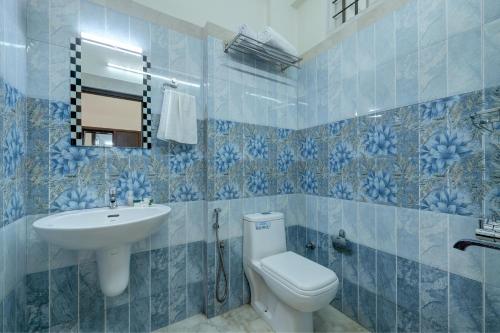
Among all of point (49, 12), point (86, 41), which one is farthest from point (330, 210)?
point (49, 12)

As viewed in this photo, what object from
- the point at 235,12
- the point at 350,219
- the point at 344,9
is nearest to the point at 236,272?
the point at 350,219

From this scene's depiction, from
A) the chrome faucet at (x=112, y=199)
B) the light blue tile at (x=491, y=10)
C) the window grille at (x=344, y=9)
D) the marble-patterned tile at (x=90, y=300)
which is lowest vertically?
the marble-patterned tile at (x=90, y=300)

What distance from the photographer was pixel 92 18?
1.33 metres

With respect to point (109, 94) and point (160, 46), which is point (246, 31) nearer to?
point (160, 46)

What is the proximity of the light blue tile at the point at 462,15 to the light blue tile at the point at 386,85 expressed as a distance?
0.30m

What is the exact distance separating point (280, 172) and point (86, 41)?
1.62m

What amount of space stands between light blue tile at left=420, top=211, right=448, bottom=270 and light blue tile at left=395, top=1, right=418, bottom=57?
3.14 feet

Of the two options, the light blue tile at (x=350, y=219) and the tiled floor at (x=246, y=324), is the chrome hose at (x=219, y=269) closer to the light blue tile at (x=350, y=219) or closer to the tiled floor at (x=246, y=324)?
the tiled floor at (x=246, y=324)

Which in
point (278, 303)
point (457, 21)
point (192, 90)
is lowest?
point (278, 303)

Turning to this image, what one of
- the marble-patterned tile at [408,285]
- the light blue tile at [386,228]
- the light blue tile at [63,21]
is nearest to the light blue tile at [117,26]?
the light blue tile at [63,21]

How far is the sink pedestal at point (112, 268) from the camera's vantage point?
1.20 meters

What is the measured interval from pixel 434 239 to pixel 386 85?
0.94m

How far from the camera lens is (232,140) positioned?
5.72ft

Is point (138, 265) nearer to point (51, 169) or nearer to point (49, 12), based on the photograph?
point (51, 169)
